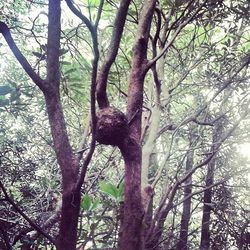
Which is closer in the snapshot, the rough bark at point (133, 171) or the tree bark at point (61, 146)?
the tree bark at point (61, 146)

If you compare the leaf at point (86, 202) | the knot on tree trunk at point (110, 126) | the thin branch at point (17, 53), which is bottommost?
the leaf at point (86, 202)

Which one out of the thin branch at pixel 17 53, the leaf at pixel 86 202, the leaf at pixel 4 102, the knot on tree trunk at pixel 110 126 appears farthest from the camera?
the leaf at pixel 4 102

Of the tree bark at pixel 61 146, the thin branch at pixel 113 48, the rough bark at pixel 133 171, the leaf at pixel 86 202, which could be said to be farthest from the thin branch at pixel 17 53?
the leaf at pixel 86 202

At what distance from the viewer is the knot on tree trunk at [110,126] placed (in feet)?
5.17

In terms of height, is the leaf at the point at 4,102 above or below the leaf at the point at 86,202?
above

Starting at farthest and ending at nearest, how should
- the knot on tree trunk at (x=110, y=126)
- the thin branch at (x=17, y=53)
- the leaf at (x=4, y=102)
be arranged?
the leaf at (x=4, y=102), the knot on tree trunk at (x=110, y=126), the thin branch at (x=17, y=53)

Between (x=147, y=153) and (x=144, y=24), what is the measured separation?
85cm

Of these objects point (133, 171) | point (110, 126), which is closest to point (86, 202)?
point (133, 171)

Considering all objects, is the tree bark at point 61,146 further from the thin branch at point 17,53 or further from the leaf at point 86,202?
the leaf at point 86,202

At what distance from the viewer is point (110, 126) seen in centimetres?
157

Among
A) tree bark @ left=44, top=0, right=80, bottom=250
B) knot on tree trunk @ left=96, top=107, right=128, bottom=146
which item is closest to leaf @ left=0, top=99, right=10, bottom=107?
tree bark @ left=44, top=0, right=80, bottom=250

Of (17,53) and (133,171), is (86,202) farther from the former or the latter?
(17,53)

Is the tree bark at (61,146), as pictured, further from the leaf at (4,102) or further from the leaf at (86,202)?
the leaf at (4,102)

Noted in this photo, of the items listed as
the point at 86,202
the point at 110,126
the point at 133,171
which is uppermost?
the point at 110,126
